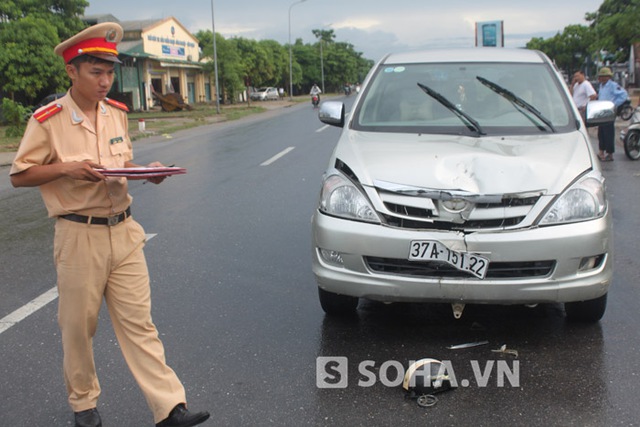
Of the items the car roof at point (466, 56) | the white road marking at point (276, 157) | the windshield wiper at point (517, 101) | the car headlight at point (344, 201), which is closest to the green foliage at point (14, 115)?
the white road marking at point (276, 157)

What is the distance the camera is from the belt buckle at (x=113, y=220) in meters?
2.96

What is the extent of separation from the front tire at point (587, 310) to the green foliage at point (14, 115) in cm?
2034

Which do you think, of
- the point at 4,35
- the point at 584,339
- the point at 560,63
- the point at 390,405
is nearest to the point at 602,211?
the point at 584,339

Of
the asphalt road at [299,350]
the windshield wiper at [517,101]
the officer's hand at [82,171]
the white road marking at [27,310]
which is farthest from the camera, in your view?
the windshield wiper at [517,101]

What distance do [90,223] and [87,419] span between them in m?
0.92

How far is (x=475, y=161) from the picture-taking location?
157 inches

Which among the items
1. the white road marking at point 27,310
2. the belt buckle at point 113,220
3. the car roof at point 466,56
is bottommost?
the white road marking at point 27,310

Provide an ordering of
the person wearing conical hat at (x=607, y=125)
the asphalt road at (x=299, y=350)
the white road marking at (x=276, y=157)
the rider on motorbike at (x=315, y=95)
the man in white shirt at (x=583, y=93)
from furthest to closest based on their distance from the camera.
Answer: the rider on motorbike at (x=315, y=95) → the man in white shirt at (x=583, y=93) → the white road marking at (x=276, y=157) → the person wearing conical hat at (x=607, y=125) → the asphalt road at (x=299, y=350)

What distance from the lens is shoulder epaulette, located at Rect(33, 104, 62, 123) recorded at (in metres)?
2.78

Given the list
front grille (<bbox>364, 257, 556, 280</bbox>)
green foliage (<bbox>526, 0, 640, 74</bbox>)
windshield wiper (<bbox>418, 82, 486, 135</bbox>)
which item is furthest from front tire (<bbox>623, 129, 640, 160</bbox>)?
green foliage (<bbox>526, 0, 640, 74</bbox>)

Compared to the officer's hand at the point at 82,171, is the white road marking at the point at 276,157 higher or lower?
lower

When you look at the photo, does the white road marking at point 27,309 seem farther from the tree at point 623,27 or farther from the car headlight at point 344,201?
the tree at point 623,27

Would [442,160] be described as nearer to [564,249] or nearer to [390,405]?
[564,249]

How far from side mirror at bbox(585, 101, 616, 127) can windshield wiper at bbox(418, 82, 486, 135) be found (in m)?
0.97
